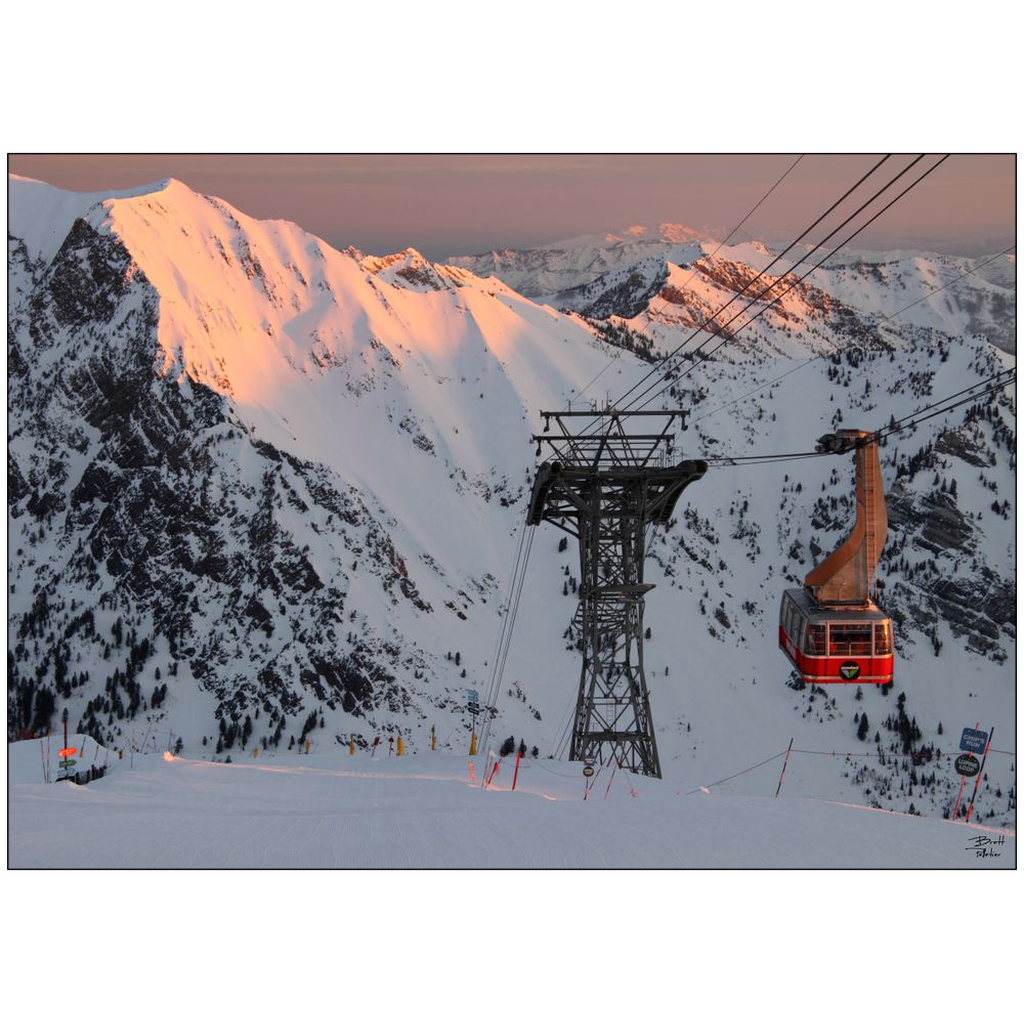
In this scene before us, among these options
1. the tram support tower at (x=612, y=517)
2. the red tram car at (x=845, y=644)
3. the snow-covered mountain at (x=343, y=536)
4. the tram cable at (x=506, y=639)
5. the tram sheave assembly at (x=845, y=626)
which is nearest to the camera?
the tram sheave assembly at (x=845, y=626)

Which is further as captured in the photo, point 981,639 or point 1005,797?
point 981,639

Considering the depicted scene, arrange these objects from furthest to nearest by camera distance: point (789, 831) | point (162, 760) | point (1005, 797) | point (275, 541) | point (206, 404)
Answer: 1. point (206, 404)
2. point (275, 541)
3. point (1005, 797)
4. point (162, 760)
5. point (789, 831)

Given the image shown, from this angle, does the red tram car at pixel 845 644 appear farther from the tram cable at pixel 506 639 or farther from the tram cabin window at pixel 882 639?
the tram cable at pixel 506 639

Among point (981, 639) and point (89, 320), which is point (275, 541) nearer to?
point (89, 320)

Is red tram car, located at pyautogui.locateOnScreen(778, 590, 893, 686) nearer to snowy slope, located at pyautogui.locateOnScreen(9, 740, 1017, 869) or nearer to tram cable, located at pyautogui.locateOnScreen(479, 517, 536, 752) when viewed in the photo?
snowy slope, located at pyautogui.locateOnScreen(9, 740, 1017, 869)

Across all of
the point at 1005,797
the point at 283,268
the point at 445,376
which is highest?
the point at 283,268

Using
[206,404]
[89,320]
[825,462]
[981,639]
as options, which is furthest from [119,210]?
[981,639]

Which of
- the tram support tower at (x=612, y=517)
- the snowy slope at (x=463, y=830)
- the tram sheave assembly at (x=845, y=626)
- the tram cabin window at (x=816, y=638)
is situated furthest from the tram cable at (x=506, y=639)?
the tram cabin window at (x=816, y=638)
